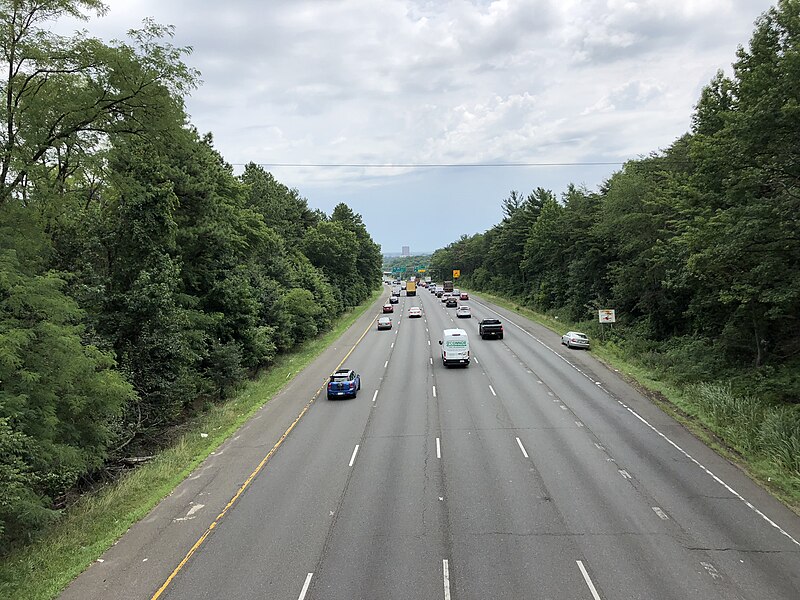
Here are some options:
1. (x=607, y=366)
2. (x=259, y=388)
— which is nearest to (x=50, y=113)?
(x=259, y=388)

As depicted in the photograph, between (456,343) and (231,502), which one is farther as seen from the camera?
(456,343)

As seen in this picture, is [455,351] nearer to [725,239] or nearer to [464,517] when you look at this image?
[725,239]

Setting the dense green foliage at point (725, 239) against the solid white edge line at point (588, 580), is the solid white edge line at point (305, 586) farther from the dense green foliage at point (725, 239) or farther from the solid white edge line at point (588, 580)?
the dense green foliage at point (725, 239)

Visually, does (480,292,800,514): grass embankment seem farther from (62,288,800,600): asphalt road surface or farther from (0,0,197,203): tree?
(0,0,197,203): tree

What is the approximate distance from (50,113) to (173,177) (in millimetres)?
9445

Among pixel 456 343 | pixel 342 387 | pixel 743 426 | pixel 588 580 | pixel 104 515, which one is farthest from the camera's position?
pixel 456 343

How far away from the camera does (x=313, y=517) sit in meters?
12.6

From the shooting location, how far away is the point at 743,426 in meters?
17.7

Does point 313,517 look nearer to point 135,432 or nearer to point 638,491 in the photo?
point 638,491

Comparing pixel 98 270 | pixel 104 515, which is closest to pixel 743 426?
pixel 104 515

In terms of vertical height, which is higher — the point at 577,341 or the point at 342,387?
the point at 577,341

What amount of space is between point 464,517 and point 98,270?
61.9 ft

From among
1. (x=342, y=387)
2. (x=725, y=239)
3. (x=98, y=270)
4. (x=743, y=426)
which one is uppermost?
(x=725, y=239)

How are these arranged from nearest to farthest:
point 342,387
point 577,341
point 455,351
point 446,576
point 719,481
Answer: point 446,576
point 719,481
point 342,387
point 455,351
point 577,341
